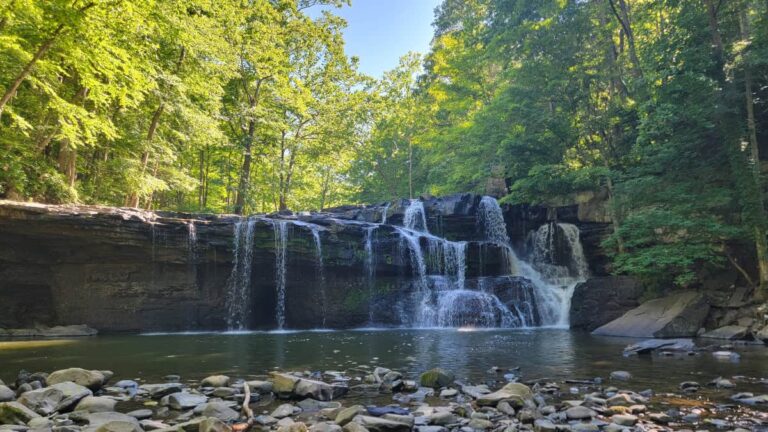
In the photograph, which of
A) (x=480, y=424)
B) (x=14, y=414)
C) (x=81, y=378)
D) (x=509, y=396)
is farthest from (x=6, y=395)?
(x=509, y=396)

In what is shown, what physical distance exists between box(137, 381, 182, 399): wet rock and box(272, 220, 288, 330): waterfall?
1345 centimetres

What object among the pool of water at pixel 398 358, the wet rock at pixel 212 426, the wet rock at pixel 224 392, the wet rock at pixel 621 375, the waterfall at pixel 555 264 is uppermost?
the waterfall at pixel 555 264

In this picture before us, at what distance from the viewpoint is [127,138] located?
1914 centimetres

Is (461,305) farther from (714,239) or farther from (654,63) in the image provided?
(654,63)

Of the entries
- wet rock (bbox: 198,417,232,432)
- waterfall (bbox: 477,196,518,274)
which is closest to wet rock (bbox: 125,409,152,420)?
wet rock (bbox: 198,417,232,432)

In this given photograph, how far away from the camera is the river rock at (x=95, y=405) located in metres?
5.47

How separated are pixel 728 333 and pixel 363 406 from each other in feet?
42.4

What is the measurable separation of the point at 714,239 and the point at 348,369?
1377cm

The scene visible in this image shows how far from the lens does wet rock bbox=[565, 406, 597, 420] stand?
16.8 feet

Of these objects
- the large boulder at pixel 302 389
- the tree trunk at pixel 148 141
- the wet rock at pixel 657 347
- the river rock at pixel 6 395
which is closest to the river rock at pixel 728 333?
the wet rock at pixel 657 347

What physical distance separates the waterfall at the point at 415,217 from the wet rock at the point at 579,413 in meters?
19.3

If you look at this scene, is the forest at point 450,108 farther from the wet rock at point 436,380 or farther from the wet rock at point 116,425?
the wet rock at point 436,380

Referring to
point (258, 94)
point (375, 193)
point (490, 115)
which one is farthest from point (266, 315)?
point (375, 193)

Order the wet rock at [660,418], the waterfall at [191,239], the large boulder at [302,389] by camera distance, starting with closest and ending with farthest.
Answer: the wet rock at [660,418] < the large boulder at [302,389] < the waterfall at [191,239]
